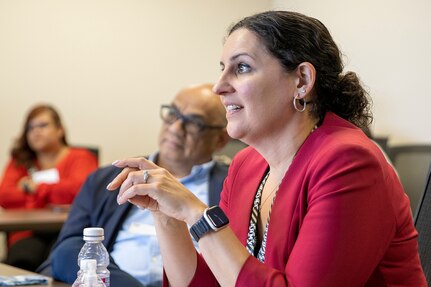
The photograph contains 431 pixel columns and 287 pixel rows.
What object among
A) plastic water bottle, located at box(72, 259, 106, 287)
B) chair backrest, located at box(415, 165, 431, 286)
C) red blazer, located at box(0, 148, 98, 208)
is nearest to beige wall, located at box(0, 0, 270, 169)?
red blazer, located at box(0, 148, 98, 208)

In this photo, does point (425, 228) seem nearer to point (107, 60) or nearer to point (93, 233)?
point (93, 233)

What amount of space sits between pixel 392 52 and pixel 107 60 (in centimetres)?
257

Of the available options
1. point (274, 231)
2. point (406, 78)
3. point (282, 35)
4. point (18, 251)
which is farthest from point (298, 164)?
point (406, 78)

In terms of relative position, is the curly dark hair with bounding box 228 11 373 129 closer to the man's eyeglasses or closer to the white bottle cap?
the white bottle cap

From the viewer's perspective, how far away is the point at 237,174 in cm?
176

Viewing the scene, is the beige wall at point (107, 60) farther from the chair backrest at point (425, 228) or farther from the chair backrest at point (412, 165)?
the chair backrest at point (425, 228)

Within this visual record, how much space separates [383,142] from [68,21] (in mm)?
3008

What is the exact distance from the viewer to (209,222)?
1330 mm

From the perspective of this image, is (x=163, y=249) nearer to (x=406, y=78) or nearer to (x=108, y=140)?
(x=406, y=78)

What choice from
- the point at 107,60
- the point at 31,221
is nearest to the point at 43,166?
the point at 107,60

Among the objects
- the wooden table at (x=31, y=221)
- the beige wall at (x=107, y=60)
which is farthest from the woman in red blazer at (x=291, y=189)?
the beige wall at (x=107, y=60)

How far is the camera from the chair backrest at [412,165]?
11.4 feet

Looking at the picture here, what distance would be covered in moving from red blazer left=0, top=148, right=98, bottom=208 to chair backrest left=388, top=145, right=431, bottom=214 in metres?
2.12

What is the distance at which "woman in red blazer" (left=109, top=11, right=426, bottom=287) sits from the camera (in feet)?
4.27
